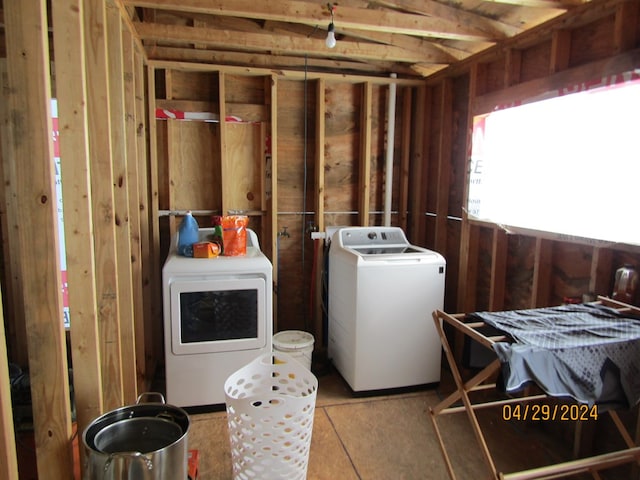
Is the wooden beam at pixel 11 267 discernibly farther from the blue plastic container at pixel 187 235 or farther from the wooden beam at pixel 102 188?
the wooden beam at pixel 102 188

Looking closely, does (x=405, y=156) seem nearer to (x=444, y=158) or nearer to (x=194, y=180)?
(x=444, y=158)

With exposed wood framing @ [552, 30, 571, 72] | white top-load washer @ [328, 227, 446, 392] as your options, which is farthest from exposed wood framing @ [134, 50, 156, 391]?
exposed wood framing @ [552, 30, 571, 72]

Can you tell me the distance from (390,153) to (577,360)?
7.86 feet

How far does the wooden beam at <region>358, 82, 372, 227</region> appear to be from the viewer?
3451mm

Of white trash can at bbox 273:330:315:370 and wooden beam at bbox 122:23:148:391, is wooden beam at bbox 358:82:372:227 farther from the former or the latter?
wooden beam at bbox 122:23:148:391

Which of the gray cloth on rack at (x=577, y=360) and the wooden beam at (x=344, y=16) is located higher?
the wooden beam at (x=344, y=16)

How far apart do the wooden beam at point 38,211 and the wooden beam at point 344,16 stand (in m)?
1.02

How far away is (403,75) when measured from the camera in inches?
141

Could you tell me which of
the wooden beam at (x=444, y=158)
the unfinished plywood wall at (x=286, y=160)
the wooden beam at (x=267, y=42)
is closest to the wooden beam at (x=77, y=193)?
the wooden beam at (x=267, y=42)

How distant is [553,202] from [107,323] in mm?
2252

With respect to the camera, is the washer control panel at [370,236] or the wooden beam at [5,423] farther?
the washer control panel at [370,236]

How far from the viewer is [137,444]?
171cm

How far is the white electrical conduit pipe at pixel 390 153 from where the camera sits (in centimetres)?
350

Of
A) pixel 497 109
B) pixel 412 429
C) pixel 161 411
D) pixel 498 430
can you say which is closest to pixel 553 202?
pixel 497 109
